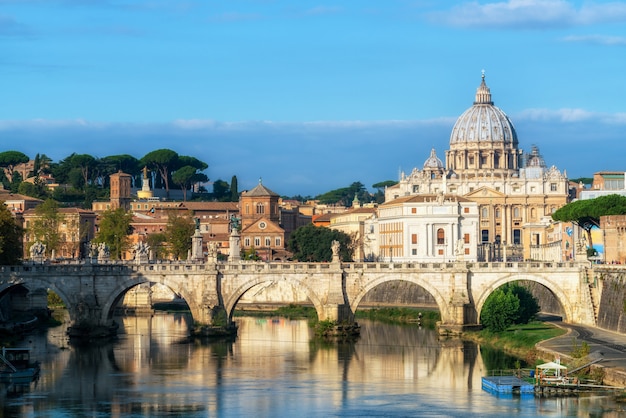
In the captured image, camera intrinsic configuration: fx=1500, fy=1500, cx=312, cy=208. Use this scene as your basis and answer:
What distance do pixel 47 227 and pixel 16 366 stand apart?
68975 mm

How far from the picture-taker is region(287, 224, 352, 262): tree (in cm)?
13925

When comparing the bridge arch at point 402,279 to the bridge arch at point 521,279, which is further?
the bridge arch at point 402,279

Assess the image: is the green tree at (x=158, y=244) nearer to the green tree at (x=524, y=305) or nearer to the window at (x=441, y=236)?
the window at (x=441, y=236)

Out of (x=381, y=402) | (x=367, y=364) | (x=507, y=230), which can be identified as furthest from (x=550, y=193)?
(x=381, y=402)

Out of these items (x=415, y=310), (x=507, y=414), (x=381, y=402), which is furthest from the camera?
(x=415, y=310)

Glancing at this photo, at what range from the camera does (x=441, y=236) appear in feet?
467

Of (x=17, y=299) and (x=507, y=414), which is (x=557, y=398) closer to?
(x=507, y=414)

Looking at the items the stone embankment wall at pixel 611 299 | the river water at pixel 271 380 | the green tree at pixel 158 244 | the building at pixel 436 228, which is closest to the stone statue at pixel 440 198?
the building at pixel 436 228

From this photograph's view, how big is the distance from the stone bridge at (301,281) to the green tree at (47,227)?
4644cm

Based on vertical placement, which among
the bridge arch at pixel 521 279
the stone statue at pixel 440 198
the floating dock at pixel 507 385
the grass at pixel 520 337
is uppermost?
the stone statue at pixel 440 198

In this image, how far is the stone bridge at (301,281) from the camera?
8281 centimetres

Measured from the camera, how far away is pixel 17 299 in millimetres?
94938

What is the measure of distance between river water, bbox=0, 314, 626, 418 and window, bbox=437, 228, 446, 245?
177 ft

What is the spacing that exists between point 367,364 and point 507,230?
11177 cm
